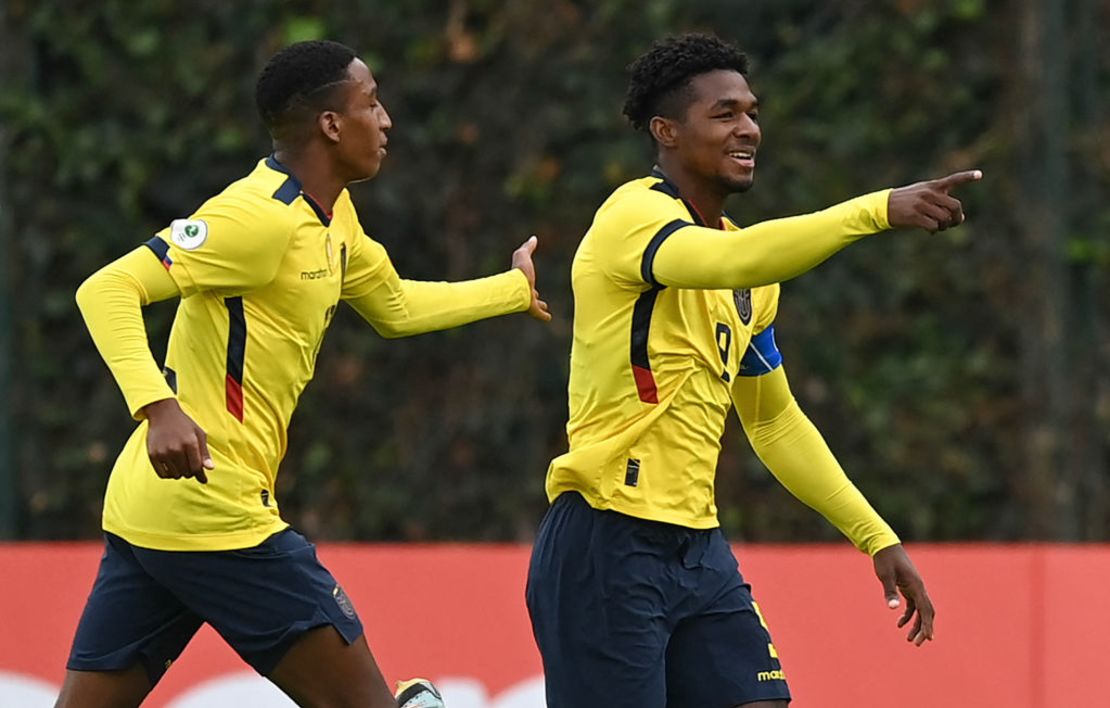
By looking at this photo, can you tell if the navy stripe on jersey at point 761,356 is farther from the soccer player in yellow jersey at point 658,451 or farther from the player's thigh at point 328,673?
the player's thigh at point 328,673

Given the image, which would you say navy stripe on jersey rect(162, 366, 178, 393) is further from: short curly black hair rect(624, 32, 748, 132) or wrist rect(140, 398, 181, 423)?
short curly black hair rect(624, 32, 748, 132)

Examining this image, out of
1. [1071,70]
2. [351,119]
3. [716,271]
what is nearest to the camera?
[716,271]

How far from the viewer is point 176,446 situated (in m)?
4.80

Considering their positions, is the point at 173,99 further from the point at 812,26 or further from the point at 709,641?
the point at 709,641

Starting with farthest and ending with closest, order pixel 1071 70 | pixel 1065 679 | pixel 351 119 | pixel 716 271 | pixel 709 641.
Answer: pixel 1071 70, pixel 1065 679, pixel 351 119, pixel 709 641, pixel 716 271

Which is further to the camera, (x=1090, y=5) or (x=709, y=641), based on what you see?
(x=1090, y=5)

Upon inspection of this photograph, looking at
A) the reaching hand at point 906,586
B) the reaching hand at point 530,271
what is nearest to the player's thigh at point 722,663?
the reaching hand at point 906,586

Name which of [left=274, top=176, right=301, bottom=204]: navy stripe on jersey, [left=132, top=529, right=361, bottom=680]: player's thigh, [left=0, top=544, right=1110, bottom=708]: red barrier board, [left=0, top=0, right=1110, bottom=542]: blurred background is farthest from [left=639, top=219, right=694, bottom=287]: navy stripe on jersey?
[left=0, top=0, right=1110, bottom=542]: blurred background

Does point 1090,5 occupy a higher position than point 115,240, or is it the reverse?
point 1090,5

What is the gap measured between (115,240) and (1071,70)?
4.71 m

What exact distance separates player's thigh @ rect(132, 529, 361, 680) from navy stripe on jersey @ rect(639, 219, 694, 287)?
3.93 ft

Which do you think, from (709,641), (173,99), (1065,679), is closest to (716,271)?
(709,641)

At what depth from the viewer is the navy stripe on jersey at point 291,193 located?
5305 millimetres

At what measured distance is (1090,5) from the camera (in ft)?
32.6
